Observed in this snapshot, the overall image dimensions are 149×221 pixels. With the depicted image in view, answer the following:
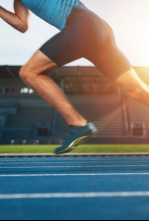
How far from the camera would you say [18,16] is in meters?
2.91

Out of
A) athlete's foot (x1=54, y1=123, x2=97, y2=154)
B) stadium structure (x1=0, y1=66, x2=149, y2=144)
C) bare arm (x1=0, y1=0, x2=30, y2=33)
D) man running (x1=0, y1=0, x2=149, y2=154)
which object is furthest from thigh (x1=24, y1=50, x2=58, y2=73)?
→ stadium structure (x1=0, y1=66, x2=149, y2=144)

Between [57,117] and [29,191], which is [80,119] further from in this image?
[57,117]

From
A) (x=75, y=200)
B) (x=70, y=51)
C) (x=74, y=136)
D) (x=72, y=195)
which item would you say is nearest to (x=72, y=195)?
(x=72, y=195)

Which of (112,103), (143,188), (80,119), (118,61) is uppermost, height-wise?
(112,103)

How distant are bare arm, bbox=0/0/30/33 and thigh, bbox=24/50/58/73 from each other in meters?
0.53

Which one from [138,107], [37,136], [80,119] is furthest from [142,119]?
[80,119]

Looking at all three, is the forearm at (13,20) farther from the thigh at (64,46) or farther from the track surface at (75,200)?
the track surface at (75,200)

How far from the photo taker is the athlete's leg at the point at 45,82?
2.57 meters

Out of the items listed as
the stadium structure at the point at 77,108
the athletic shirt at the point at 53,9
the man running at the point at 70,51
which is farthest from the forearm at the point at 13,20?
the stadium structure at the point at 77,108

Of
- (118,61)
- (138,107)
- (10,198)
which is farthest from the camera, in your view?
(138,107)

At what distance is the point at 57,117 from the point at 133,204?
25.2 metres

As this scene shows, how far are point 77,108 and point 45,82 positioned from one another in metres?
24.7

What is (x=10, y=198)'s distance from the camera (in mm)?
1566

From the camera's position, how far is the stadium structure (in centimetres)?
2367
